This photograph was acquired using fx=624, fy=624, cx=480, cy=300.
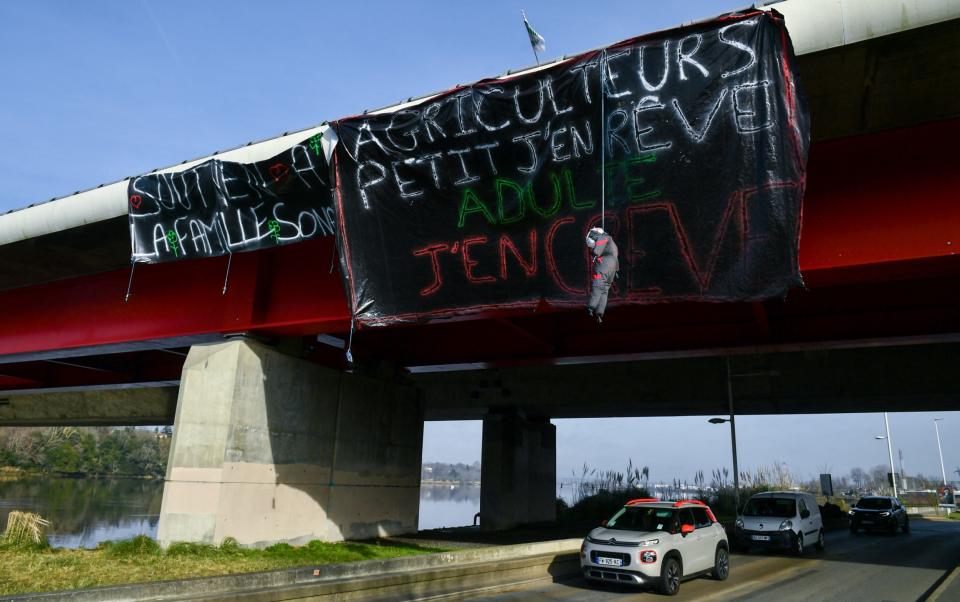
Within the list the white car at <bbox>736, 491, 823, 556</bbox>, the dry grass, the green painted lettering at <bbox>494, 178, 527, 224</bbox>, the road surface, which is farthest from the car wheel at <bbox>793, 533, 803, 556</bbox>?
the dry grass

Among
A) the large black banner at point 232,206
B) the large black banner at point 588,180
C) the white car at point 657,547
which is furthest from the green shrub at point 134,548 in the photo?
the white car at point 657,547

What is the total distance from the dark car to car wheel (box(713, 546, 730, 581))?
16.9m

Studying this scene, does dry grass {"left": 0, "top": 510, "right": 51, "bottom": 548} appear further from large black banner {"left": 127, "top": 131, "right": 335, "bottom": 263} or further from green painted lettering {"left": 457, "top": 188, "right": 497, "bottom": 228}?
green painted lettering {"left": 457, "top": 188, "right": 497, "bottom": 228}

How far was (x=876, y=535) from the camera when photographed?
82.9ft

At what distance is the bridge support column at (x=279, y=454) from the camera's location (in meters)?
12.3

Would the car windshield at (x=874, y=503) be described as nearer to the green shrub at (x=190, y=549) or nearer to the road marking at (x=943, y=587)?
the road marking at (x=943, y=587)

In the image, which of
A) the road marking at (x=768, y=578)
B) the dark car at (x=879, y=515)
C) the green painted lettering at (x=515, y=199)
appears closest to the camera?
the green painted lettering at (x=515, y=199)

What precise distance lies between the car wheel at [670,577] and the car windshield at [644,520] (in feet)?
2.17

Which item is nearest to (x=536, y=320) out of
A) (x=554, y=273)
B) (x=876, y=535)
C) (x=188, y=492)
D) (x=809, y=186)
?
(x=554, y=273)

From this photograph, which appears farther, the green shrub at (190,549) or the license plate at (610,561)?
the license plate at (610,561)

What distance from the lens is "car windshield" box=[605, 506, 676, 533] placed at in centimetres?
1205

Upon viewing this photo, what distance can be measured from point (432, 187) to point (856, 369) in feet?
52.1

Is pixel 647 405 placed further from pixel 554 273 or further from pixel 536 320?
pixel 554 273

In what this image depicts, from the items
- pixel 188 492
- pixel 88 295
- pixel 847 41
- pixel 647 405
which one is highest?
pixel 847 41
